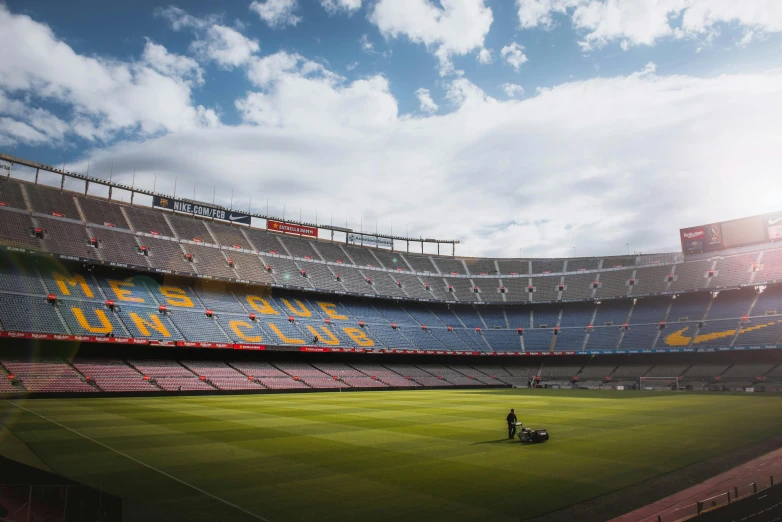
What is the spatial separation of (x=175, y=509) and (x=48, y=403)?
1182 inches

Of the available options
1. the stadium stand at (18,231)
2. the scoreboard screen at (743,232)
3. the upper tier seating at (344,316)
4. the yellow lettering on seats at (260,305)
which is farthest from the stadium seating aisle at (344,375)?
the scoreboard screen at (743,232)

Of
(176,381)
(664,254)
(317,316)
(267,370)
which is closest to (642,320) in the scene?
(664,254)

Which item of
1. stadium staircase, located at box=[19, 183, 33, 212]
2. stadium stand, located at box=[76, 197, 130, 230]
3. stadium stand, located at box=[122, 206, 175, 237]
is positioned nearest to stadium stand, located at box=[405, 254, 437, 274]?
stadium stand, located at box=[122, 206, 175, 237]

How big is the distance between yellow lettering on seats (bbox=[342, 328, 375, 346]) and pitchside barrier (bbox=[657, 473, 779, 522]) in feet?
161

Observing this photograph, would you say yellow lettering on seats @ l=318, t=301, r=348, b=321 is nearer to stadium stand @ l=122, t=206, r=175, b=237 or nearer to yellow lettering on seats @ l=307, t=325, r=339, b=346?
yellow lettering on seats @ l=307, t=325, r=339, b=346

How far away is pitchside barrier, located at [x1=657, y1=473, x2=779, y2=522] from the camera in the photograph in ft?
36.6

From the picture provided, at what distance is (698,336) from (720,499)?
184ft

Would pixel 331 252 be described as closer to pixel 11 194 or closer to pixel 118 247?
pixel 118 247

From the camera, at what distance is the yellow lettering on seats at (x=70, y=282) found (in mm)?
47569

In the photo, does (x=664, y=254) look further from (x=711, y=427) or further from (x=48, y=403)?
(x=48, y=403)

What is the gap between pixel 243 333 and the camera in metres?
53.8

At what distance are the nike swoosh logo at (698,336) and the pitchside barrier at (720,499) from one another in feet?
169

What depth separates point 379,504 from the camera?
11977 millimetres

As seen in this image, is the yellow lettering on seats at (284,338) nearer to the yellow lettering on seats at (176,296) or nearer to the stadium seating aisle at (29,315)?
the yellow lettering on seats at (176,296)
